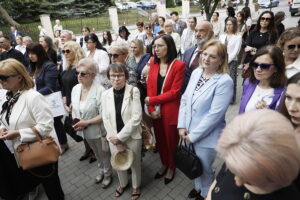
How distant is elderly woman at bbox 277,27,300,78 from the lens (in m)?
2.79

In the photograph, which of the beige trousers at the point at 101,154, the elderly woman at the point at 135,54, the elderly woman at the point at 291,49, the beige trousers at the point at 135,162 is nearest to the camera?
the elderly woman at the point at 291,49

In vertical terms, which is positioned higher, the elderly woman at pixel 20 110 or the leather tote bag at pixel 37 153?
the elderly woman at pixel 20 110

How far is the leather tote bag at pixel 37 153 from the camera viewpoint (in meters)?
2.46

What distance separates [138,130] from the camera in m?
3.02

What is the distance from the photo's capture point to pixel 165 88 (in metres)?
3.12

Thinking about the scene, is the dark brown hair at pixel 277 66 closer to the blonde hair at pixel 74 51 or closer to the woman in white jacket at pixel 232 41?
the woman in white jacket at pixel 232 41

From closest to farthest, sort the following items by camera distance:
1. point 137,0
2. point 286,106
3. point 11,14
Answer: point 286,106
point 11,14
point 137,0

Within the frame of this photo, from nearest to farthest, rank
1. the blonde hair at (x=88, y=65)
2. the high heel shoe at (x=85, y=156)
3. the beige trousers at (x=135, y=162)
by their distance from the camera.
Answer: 1. the beige trousers at (x=135, y=162)
2. the blonde hair at (x=88, y=65)
3. the high heel shoe at (x=85, y=156)

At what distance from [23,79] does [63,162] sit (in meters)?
2.32

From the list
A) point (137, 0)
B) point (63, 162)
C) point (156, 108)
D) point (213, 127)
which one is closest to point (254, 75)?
point (213, 127)

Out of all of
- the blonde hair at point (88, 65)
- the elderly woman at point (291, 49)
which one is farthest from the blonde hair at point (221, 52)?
the blonde hair at point (88, 65)

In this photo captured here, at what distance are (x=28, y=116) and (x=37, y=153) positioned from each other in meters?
0.45

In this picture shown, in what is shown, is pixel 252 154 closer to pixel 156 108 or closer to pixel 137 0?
pixel 156 108

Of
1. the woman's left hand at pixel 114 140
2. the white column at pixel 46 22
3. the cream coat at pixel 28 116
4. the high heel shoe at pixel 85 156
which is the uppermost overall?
the white column at pixel 46 22
